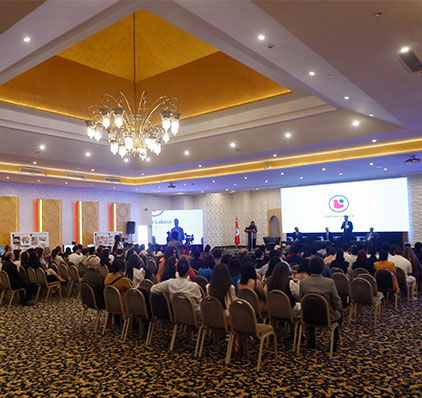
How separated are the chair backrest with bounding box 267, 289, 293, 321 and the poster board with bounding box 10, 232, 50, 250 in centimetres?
1393

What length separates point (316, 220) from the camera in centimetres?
2012

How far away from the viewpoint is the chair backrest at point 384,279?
24.2ft

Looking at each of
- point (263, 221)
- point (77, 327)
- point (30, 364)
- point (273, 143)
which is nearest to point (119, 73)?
point (273, 143)

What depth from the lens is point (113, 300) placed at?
6336 millimetres

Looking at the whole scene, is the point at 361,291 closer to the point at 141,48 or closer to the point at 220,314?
the point at 220,314

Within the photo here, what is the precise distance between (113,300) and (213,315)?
79.7 inches

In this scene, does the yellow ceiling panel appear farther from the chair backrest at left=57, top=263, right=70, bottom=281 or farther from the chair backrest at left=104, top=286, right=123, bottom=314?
the chair backrest at left=104, top=286, right=123, bottom=314

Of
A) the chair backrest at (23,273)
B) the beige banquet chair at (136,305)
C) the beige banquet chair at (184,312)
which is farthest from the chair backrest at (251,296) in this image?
the chair backrest at (23,273)

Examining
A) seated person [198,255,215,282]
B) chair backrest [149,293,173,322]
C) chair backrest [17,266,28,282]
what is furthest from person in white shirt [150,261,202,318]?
chair backrest [17,266,28,282]

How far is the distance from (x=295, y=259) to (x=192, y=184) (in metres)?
11.1

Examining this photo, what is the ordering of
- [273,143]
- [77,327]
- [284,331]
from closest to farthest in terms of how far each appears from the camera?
[284,331], [77,327], [273,143]

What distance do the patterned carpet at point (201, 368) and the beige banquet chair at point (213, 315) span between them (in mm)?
457

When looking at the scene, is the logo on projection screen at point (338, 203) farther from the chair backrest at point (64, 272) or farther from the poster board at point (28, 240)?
the poster board at point (28, 240)

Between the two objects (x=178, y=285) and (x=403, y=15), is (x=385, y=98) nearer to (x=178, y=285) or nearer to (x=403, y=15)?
(x=403, y=15)
